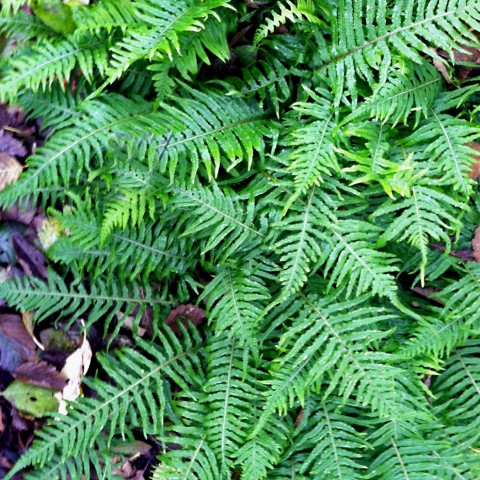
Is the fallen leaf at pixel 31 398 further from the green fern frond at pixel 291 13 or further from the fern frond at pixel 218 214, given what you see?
the green fern frond at pixel 291 13

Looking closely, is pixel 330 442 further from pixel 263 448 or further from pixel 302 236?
pixel 302 236

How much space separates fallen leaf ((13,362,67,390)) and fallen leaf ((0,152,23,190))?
998mm

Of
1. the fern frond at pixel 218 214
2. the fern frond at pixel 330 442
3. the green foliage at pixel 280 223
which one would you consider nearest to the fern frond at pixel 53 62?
the green foliage at pixel 280 223

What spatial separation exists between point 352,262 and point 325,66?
2.91ft

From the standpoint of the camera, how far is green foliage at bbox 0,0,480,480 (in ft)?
7.05

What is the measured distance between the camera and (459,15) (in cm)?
204

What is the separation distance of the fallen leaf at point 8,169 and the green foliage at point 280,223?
476mm

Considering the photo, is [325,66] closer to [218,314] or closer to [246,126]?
[246,126]

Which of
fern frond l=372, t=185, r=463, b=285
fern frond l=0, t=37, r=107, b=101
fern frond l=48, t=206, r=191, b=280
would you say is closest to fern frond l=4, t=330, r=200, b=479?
fern frond l=48, t=206, r=191, b=280

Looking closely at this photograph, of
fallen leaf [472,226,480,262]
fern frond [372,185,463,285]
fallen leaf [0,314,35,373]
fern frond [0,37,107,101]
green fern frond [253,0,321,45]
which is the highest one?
green fern frond [253,0,321,45]

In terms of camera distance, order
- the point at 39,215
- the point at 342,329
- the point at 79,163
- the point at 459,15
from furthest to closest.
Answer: the point at 39,215
the point at 79,163
the point at 342,329
the point at 459,15

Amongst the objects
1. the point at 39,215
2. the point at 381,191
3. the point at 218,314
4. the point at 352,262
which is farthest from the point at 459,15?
the point at 39,215

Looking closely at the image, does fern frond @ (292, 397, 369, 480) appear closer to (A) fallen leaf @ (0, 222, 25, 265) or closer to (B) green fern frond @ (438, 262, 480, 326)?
(B) green fern frond @ (438, 262, 480, 326)

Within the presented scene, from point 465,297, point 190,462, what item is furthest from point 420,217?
point 190,462
